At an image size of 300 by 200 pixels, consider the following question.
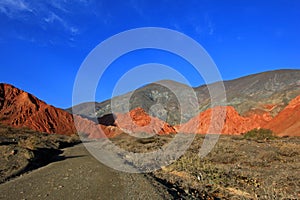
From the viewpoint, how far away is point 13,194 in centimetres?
778

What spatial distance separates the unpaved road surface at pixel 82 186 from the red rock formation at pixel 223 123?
45136 millimetres

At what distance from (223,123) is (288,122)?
37.4 ft

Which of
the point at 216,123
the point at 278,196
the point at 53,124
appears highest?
the point at 53,124

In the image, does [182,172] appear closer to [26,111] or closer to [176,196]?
[176,196]

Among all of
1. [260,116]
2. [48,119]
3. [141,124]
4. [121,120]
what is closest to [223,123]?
[260,116]

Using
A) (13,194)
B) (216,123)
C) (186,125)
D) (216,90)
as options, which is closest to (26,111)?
(186,125)

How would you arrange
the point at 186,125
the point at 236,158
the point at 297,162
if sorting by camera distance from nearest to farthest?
the point at 297,162
the point at 236,158
the point at 186,125

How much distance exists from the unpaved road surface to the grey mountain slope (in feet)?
158

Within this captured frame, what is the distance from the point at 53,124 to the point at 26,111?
5493 mm

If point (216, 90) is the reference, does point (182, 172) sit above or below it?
below

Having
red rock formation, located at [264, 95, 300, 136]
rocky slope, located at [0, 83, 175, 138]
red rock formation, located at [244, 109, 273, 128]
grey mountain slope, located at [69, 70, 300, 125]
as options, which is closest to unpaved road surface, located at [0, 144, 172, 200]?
rocky slope, located at [0, 83, 175, 138]

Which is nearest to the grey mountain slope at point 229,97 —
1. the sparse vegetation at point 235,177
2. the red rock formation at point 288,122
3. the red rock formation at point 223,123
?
the red rock formation at point 288,122

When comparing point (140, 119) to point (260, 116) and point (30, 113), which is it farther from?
point (260, 116)

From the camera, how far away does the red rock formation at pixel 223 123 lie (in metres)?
55.5
